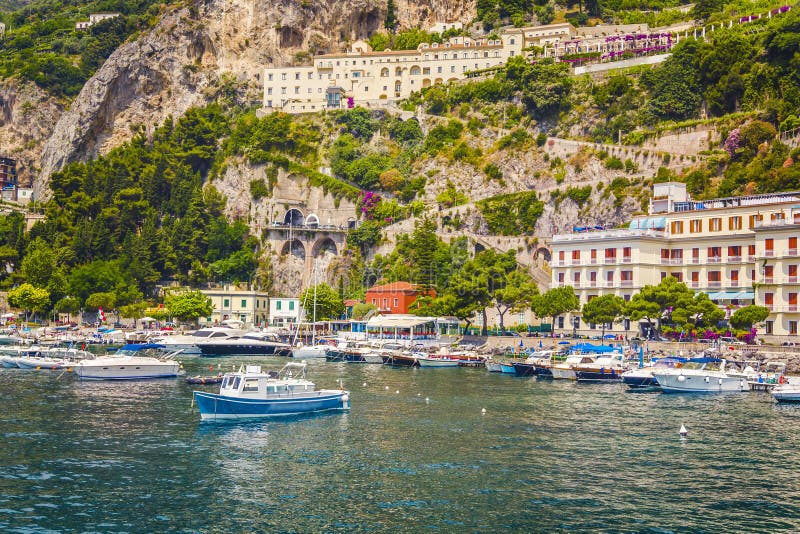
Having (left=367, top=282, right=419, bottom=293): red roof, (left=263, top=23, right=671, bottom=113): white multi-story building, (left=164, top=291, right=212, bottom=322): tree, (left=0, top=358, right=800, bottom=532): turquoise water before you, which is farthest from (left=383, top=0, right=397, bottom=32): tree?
(left=0, top=358, right=800, bottom=532): turquoise water

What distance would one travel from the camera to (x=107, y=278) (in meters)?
104

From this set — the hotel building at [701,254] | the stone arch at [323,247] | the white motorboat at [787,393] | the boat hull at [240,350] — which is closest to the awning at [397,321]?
the boat hull at [240,350]

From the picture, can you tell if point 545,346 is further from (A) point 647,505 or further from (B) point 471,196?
(A) point 647,505

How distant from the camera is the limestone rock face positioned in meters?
154

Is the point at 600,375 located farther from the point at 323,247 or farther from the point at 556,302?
the point at 323,247

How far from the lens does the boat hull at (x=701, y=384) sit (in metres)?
51.5

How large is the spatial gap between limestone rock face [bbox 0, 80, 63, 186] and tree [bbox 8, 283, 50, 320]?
63002 millimetres

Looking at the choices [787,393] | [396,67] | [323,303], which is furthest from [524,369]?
[396,67]

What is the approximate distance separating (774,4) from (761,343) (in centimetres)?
6213

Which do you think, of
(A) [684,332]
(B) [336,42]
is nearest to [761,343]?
(A) [684,332]

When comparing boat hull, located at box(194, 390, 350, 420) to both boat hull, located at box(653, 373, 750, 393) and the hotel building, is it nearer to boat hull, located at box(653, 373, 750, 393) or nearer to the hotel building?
boat hull, located at box(653, 373, 750, 393)

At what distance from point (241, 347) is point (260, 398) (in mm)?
41797

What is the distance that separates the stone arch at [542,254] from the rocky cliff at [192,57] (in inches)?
2567

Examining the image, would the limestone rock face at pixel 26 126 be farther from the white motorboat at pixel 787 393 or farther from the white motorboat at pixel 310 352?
the white motorboat at pixel 787 393
